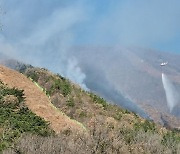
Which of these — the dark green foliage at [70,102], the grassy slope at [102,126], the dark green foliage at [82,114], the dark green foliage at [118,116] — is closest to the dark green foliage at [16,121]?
the grassy slope at [102,126]

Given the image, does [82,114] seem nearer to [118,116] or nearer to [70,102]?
[70,102]

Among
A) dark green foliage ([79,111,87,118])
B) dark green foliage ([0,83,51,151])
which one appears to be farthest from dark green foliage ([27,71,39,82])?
dark green foliage ([0,83,51,151])

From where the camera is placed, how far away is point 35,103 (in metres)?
62.4

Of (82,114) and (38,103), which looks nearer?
(38,103)

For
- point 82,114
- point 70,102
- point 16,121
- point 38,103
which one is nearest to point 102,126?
point 16,121

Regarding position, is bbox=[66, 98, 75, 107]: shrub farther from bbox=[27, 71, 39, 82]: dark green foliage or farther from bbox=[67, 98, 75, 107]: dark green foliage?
bbox=[27, 71, 39, 82]: dark green foliage

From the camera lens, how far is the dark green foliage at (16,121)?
45244mm

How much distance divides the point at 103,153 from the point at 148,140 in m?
15.8

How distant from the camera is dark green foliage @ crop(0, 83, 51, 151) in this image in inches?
1781

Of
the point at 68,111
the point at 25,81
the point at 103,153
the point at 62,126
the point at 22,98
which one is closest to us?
the point at 103,153

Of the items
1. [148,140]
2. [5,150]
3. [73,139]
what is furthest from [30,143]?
[148,140]

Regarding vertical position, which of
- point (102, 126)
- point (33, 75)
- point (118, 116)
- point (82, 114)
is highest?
point (33, 75)

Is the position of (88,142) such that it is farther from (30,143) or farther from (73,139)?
(30,143)

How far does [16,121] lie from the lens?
2029 inches
